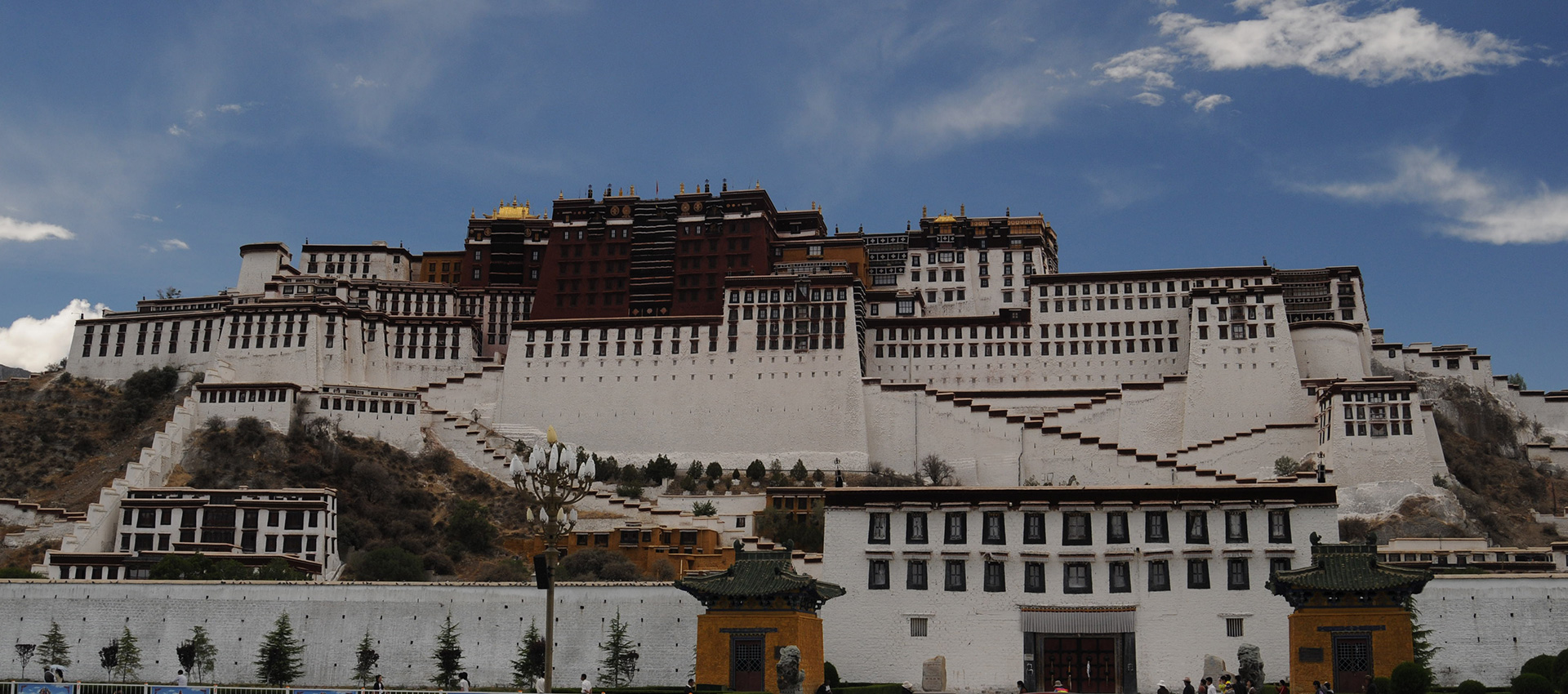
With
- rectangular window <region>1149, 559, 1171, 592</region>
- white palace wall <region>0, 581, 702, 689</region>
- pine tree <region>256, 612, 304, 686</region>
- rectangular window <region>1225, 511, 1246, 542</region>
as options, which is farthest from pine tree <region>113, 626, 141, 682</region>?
rectangular window <region>1225, 511, 1246, 542</region>

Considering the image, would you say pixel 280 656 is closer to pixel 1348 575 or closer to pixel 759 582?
pixel 759 582

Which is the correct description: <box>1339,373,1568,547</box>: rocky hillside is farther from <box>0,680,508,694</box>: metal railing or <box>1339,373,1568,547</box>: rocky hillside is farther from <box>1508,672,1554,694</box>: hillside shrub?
<box>0,680,508,694</box>: metal railing

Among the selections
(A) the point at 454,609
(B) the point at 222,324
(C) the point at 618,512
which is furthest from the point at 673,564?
(B) the point at 222,324

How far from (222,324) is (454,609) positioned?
5292cm

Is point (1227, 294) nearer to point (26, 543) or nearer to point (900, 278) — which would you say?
point (900, 278)

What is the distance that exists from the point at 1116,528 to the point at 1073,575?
2025mm

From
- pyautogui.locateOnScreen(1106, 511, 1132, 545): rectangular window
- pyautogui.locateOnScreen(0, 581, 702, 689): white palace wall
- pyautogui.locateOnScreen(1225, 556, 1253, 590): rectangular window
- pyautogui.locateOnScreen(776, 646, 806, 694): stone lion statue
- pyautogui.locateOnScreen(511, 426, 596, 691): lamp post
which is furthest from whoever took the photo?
pyautogui.locateOnScreen(0, 581, 702, 689): white palace wall

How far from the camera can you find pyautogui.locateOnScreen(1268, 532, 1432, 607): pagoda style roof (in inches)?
1612

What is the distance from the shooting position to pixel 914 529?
161ft

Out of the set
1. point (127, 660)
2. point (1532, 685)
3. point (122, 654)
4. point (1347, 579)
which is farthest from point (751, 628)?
point (122, 654)

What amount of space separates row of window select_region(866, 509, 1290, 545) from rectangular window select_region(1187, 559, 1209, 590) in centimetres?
65

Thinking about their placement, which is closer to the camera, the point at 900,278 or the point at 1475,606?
the point at 1475,606

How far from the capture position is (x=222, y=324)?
98.4m

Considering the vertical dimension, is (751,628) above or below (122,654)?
above
